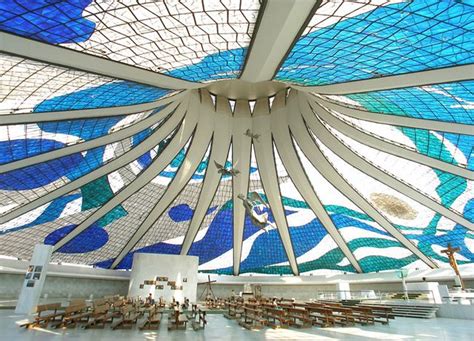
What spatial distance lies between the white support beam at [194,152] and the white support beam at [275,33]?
1030 centimetres

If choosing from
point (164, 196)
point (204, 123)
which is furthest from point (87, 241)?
point (204, 123)

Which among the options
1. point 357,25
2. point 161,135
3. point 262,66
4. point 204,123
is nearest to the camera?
point 357,25

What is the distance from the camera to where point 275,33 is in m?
11.2

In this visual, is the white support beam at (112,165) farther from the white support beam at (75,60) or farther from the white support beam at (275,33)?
the white support beam at (275,33)

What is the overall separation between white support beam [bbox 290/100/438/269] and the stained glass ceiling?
0.39 ft

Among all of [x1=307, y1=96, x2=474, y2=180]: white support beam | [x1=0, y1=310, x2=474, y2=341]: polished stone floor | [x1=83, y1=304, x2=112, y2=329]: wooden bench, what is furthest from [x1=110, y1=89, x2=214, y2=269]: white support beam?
[x1=0, y1=310, x2=474, y2=341]: polished stone floor

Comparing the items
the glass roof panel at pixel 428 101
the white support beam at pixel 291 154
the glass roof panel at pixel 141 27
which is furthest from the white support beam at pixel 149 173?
the glass roof panel at pixel 428 101

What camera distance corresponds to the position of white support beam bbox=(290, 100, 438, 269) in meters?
23.4

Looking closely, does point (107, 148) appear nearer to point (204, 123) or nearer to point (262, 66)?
point (204, 123)

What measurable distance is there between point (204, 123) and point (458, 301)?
69.9ft

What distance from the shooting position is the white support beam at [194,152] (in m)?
24.5

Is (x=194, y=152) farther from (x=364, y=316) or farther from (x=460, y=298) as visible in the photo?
(x=460, y=298)

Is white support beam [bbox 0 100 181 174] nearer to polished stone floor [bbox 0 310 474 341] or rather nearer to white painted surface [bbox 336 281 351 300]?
polished stone floor [bbox 0 310 474 341]

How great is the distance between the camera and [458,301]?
18.3m
